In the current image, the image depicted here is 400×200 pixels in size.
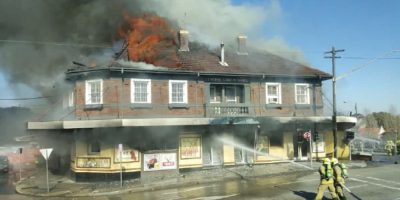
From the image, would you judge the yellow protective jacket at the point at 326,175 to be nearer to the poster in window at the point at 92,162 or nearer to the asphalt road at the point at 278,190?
the asphalt road at the point at 278,190

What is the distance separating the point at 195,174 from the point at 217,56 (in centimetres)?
907

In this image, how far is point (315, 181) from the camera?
2117 cm

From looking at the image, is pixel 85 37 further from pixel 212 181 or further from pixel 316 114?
pixel 316 114

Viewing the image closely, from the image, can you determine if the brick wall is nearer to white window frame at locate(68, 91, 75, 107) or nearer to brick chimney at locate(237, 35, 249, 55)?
white window frame at locate(68, 91, 75, 107)

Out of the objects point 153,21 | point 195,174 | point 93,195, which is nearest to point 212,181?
point 195,174

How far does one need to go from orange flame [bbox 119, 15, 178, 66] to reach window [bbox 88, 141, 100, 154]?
6012 mm

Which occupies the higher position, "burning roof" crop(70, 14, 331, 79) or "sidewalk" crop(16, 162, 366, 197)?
"burning roof" crop(70, 14, 331, 79)

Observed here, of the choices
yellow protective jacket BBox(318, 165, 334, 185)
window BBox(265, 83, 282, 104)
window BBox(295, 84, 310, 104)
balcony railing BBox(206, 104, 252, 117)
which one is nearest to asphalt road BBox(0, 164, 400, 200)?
yellow protective jacket BBox(318, 165, 334, 185)

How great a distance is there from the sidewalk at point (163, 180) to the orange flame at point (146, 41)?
745 cm

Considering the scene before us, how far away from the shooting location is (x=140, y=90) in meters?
25.2

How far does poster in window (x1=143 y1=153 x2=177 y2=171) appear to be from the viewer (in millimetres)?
24766

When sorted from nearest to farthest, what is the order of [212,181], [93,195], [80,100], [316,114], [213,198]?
[213,198]
[93,195]
[212,181]
[80,100]
[316,114]

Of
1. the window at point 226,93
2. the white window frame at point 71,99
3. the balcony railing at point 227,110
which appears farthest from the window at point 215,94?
the white window frame at point 71,99

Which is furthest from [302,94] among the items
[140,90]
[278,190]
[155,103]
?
[278,190]
